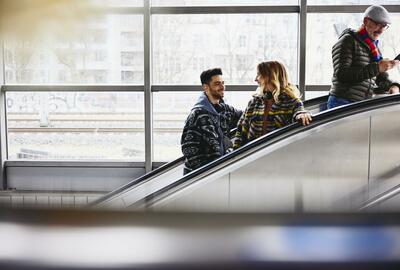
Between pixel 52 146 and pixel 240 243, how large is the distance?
7.78 metres

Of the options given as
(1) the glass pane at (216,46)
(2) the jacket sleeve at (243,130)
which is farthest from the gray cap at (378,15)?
(1) the glass pane at (216,46)

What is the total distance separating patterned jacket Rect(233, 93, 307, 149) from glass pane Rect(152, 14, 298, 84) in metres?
3.52

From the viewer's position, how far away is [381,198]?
143 inches

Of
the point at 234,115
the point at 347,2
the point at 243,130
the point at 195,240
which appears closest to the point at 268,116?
the point at 243,130

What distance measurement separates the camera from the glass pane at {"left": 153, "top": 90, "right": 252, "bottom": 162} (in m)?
7.55

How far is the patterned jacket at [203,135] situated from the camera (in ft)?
13.9

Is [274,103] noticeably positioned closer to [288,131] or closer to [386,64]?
[288,131]

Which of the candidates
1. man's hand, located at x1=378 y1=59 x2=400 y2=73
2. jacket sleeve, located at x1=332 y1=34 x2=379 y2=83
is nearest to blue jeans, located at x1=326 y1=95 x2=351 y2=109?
jacket sleeve, located at x1=332 y1=34 x2=379 y2=83

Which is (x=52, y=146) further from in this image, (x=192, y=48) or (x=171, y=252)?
(x=171, y=252)

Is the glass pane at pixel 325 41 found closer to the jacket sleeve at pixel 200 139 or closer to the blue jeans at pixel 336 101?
the blue jeans at pixel 336 101

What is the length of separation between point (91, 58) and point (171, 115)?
4.84ft

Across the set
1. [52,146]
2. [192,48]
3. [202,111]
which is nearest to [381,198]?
[202,111]

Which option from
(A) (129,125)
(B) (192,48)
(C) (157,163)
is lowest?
(C) (157,163)

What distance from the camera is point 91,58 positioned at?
310 inches
